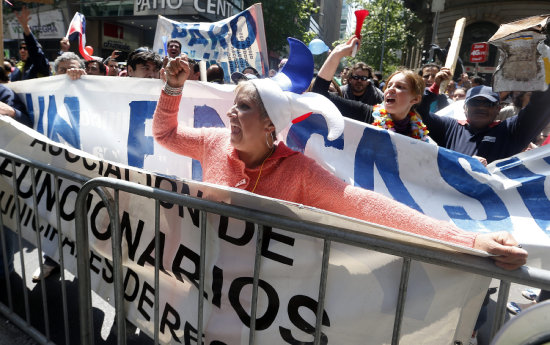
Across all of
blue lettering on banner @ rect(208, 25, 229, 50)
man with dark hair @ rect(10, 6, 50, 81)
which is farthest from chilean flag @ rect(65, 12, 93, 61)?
blue lettering on banner @ rect(208, 25, 229, 50)

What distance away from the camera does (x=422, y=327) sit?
1.28m

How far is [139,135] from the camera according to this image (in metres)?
2.89

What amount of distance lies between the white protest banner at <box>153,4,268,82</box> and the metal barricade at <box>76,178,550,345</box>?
158 inches

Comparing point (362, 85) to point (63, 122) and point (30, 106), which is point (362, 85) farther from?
point (30, 106)

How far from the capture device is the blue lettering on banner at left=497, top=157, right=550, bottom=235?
82.2 inches

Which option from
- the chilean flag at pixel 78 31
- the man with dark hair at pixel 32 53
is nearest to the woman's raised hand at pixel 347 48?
the man with dark hair at pixel 32 53

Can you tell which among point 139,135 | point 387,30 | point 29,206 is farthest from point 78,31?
point 387,30

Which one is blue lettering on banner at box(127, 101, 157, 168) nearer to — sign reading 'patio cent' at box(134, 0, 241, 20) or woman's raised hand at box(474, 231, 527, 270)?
woman's raised hand at box(474, 231, 527, 270)

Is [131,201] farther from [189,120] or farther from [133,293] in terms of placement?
[189,120]

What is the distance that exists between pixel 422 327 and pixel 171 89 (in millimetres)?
1655

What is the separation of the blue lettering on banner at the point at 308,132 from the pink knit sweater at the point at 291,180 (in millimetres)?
756

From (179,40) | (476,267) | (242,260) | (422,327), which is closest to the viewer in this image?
(476,267)

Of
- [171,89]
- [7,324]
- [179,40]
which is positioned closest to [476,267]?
[171,89]

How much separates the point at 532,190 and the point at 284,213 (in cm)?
165
